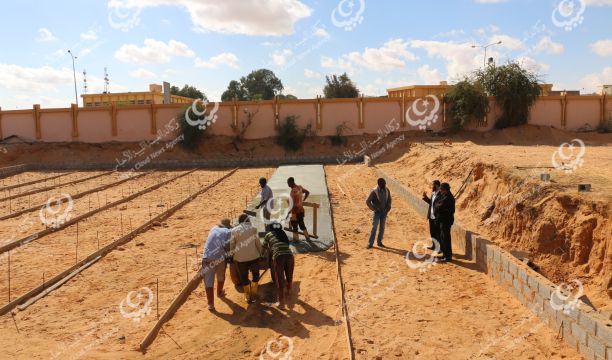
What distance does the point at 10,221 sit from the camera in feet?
40.9

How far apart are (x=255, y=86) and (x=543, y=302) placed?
69.7m

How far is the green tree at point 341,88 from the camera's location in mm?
46938

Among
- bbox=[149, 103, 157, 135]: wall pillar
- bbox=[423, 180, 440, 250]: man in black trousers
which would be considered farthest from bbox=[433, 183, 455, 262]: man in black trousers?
bbox=[149, 103, 157, 135]: wall pillar

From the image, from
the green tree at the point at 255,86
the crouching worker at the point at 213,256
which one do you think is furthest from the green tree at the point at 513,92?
the green tree at the point at 255,86

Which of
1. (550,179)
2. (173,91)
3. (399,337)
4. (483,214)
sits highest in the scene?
(173,91)

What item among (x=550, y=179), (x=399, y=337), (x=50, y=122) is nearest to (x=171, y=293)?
A: (x=399, y=337)

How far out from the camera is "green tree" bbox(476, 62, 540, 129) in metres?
27.8

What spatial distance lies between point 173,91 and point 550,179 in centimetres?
7439

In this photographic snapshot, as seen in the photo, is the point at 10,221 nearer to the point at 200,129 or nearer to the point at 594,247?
the point at 594,247

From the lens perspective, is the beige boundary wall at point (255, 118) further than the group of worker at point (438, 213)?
Yes
